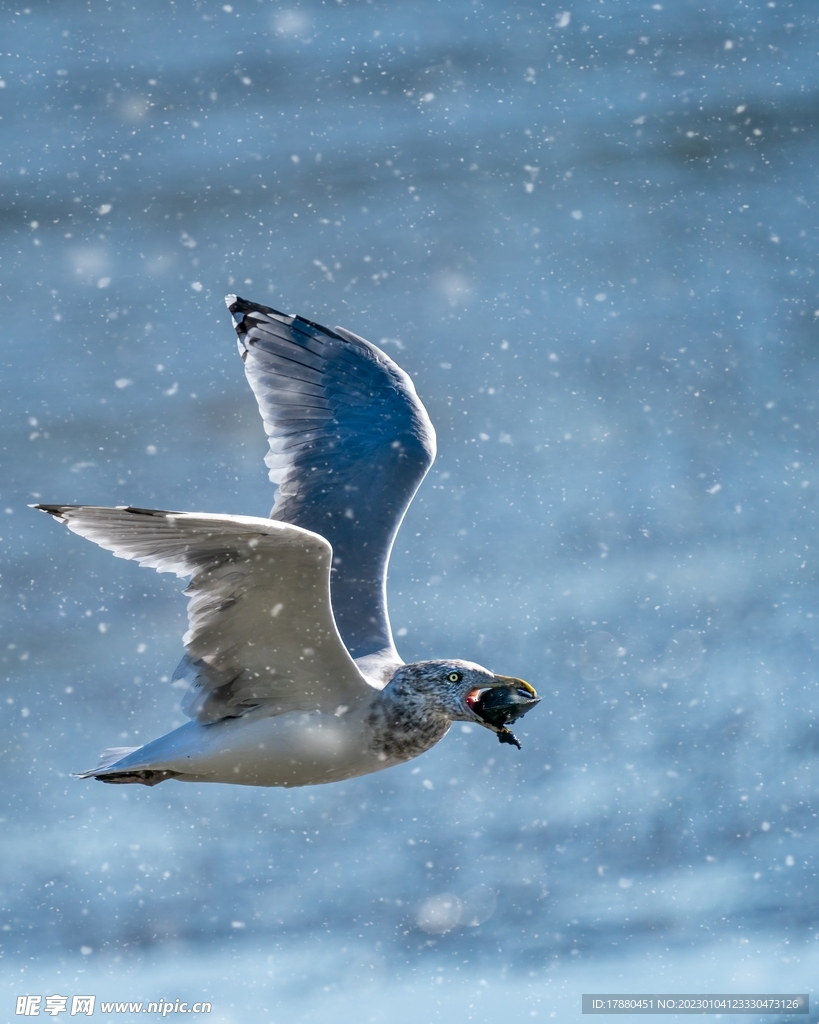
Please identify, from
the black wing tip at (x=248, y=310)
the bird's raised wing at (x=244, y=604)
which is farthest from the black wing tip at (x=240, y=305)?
the bird's raised wing at (x=244, y=604)

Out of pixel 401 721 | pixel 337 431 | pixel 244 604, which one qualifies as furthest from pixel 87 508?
pixel 337 431

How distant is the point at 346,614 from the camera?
14.4 feet

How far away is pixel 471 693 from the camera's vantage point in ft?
12.7

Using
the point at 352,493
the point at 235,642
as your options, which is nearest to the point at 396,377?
the point at 352,493

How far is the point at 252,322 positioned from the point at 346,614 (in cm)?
116

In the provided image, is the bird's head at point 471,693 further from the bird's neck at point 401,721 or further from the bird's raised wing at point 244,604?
the bird's raised wing at point 244,604

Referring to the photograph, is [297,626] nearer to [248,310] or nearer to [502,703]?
[502,703]

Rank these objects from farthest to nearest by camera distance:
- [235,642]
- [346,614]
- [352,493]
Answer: [352,493] < [346,614] < [235,642]

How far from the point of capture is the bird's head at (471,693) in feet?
12.6

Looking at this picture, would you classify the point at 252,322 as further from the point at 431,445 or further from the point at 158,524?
the point at 158,524

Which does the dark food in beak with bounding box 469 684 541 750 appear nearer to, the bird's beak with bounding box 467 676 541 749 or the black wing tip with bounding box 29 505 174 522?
the bird's beak with bounding box 467 676 541 749

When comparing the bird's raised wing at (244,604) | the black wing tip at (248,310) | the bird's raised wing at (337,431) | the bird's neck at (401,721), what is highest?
the black wing tip at (248,310)

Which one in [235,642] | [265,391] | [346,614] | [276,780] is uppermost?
[265,391]

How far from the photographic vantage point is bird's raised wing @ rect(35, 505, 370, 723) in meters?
3.36
